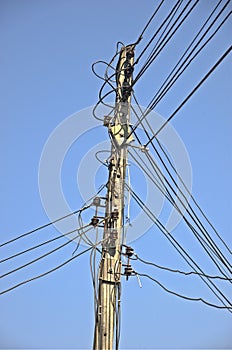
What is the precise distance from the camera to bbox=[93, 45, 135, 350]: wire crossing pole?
22.0ft

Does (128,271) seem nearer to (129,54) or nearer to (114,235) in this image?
(114,235)

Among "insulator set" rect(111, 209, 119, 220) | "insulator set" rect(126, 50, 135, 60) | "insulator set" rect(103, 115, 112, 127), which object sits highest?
"insulator set" rect(126, 50, 135, 60)

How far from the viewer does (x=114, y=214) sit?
7363 millimetres

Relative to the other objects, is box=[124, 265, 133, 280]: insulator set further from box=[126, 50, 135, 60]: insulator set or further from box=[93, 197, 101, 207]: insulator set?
box=[126, 50, 135, 60]: insulator set

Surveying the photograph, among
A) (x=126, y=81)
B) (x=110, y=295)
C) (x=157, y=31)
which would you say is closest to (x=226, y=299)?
(x=110, y=295)

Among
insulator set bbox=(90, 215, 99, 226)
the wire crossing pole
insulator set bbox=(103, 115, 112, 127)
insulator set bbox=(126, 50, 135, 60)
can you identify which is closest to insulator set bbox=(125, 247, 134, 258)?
the wire crossing pole

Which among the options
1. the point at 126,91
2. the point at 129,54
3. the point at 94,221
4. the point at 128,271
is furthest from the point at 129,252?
the point at 129,54

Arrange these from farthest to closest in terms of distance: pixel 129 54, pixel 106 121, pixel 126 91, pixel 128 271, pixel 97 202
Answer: pixel 129 54 → pixel 126 91 → pixel 106 121 → pixel 97 202 → pixel 128 271

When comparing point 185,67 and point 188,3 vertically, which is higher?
point 188,3

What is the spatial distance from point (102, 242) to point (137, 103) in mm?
2428

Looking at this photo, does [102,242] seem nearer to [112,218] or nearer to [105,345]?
[112,218]

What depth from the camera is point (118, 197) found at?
297 inches

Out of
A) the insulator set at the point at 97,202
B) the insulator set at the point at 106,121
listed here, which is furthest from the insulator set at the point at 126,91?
the insulator set at the point at 97,202

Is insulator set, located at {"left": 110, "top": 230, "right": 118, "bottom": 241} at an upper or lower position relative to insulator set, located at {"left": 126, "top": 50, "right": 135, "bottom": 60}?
lower
